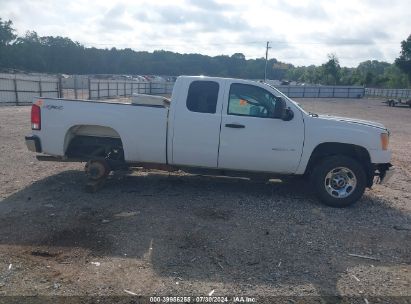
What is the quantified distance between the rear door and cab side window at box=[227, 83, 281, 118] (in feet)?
0.71

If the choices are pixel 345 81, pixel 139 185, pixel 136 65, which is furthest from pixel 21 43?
pixel 139 185

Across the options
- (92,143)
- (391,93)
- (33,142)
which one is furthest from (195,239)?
(391,93)

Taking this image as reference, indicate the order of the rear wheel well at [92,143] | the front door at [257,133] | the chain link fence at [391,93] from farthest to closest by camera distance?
the chain link fence at [391,93], the rear wheel well at [92,143], the front door at [257,133]

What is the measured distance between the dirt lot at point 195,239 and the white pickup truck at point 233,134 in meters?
0.56

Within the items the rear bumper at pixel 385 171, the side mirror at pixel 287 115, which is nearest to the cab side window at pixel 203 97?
the side mirror at pixel 287 115

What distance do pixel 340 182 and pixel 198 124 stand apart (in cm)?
254

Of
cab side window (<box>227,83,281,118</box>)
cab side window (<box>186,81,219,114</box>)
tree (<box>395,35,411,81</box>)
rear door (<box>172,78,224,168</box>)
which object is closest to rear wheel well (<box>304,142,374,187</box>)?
cab side window (<box>227,83,281,118</box>)

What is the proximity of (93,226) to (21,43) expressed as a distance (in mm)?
100270

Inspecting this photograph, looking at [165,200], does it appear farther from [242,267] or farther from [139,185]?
[242,267]

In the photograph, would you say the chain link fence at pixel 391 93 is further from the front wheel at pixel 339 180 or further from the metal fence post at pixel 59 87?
the front wheel at pixel 339 180

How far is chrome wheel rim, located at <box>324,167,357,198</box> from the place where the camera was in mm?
6328

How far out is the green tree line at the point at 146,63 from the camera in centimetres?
8444

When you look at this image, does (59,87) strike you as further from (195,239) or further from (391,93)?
(391,93)

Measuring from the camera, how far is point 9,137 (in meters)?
12.0
